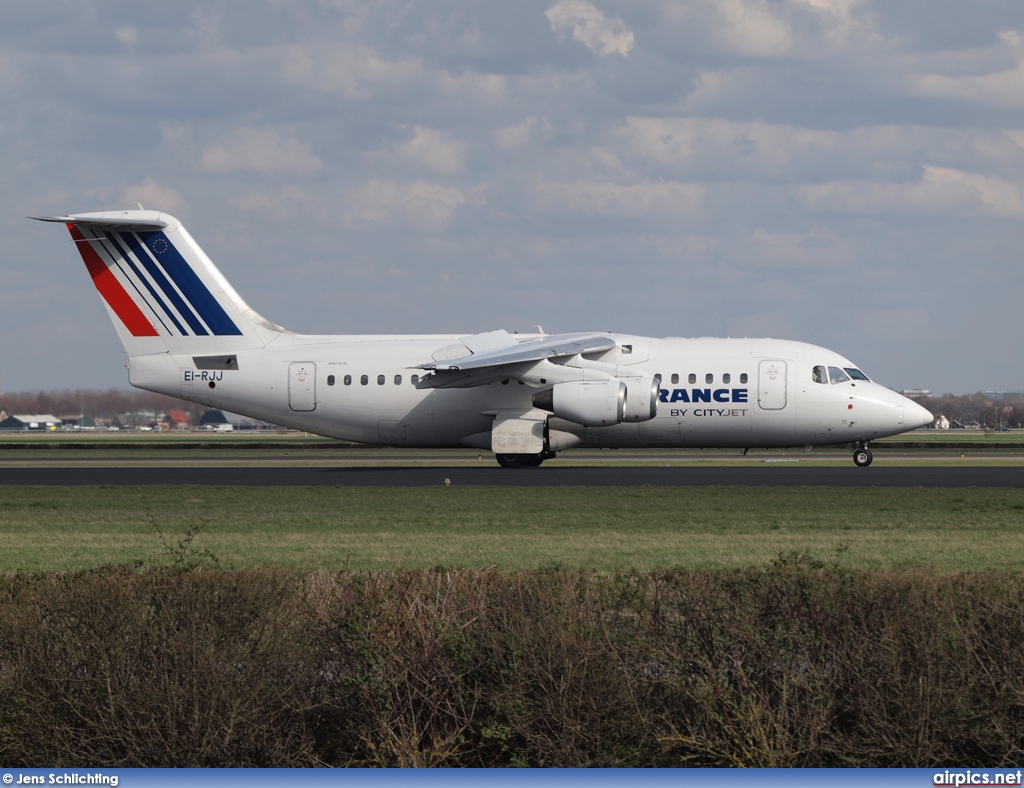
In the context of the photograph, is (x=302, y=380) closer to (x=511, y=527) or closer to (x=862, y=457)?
(x=862, y=457)

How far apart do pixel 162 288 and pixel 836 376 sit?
78.2 ft

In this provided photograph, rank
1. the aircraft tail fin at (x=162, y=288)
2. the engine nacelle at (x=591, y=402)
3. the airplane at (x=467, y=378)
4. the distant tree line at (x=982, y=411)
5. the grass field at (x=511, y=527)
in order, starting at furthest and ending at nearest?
the distant tree line at (x=982, y=411)
the aircraft tail fin at (x=162, y=288)
the airplane at (x=467, y=378)
the engine nacelle at (x=591, y=402)
the grass field at (x=511, y=527)

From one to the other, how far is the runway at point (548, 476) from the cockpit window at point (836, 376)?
2992 millimetres

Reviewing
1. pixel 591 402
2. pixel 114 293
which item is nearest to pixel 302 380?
pixel 114 293

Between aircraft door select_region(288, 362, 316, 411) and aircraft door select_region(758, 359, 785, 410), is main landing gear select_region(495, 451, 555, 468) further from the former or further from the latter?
aircraft door select_region(758, 359, 785, 410)

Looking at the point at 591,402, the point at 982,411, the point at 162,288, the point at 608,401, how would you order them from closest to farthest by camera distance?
the point at 608,401, the point at 591,402, the point at 162,288, the point at 982,411

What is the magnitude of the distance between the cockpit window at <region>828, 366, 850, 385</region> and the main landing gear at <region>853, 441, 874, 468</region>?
116 inches

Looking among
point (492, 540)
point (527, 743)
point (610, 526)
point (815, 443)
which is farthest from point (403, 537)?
point (815, 443)

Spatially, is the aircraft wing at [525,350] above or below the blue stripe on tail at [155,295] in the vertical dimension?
below

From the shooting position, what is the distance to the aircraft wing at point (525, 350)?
37625 mm

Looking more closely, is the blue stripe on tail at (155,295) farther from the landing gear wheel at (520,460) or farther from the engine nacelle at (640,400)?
the engine nacelle at (640,400)

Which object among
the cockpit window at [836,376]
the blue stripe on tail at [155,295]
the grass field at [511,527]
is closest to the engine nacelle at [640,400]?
the cockpit window at [836,376]

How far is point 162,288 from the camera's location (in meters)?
43.0

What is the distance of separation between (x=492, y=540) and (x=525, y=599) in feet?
34.8
